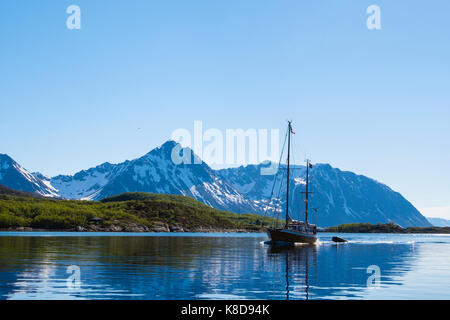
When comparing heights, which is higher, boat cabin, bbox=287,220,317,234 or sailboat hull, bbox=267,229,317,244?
boat cabin, bbox=287,220,317,234

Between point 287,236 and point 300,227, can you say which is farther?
point 300,227

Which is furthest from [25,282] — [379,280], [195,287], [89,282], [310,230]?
[310,230]

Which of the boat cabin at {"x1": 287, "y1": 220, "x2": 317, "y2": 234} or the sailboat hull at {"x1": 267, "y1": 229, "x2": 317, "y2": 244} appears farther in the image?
the boat cabin at {"x1": 287, "y1": 220, "x2": 317, "y2": 234}

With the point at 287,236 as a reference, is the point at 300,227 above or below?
above

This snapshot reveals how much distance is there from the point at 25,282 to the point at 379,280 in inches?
1405

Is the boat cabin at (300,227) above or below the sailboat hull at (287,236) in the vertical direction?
above

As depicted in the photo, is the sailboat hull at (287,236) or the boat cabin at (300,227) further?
the boat cabin at (300,227)
